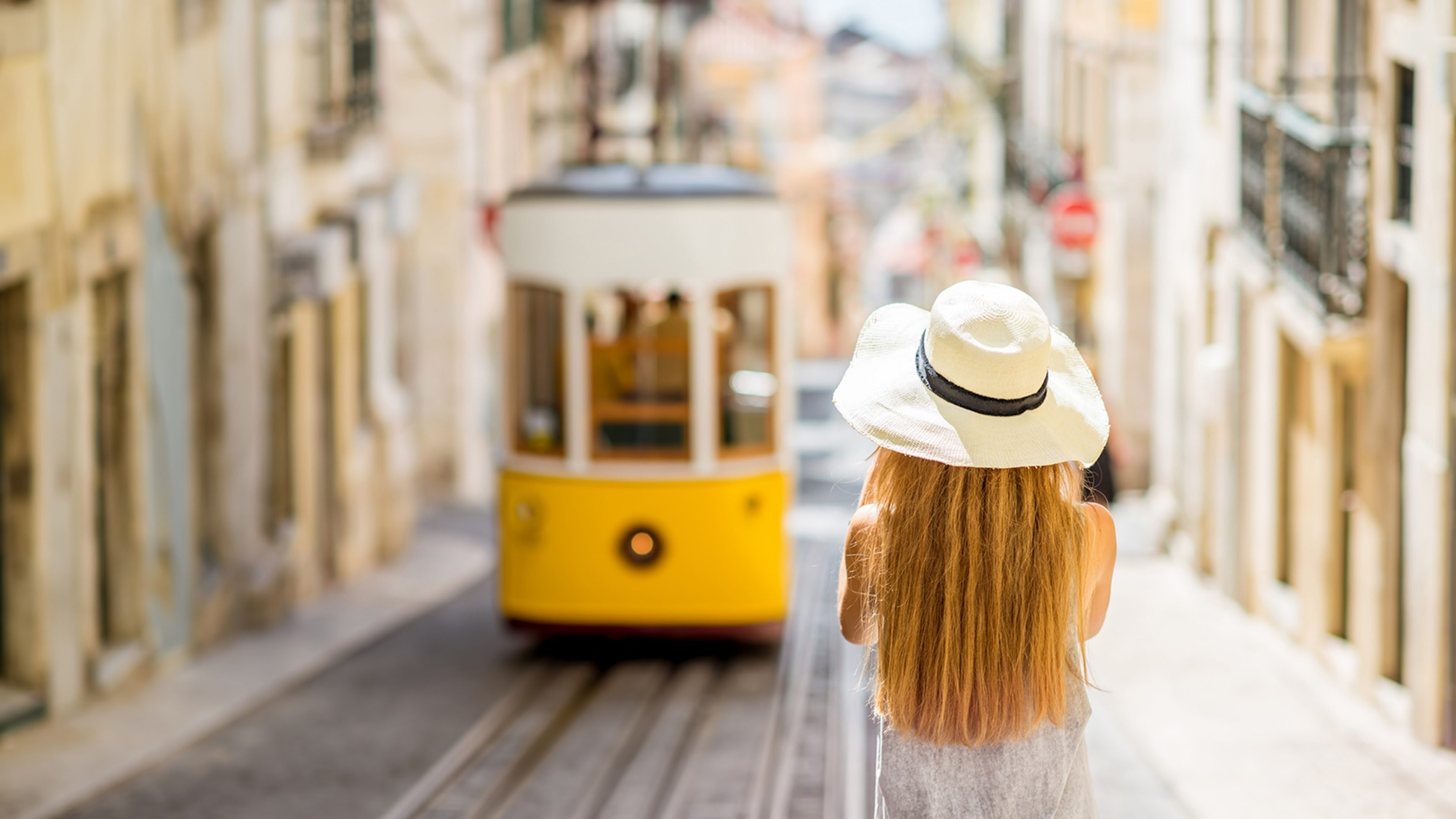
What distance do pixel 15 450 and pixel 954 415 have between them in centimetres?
749

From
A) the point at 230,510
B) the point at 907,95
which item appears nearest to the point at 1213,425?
the point at 230,510

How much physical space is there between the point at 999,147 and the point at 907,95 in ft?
99.8

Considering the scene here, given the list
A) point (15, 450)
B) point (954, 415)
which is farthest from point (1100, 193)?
point (954, 415)

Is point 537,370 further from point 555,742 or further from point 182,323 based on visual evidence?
point 555,742

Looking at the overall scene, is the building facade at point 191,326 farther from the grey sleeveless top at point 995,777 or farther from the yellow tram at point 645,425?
the grey sleeveless top at point 995,777

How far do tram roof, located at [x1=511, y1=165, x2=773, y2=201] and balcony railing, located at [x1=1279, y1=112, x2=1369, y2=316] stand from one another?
10.3 feet

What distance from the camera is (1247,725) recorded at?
363 inches

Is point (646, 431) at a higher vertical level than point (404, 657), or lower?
higher

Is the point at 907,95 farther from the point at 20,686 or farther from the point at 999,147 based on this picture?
the point at 20,686

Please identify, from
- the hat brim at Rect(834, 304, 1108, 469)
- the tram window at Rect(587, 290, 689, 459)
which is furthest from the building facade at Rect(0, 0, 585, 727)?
the hat brim at Rect(834, 304, 1108, 469)

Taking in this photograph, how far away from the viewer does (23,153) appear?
9141 millimetres

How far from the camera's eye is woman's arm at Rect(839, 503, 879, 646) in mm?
2896

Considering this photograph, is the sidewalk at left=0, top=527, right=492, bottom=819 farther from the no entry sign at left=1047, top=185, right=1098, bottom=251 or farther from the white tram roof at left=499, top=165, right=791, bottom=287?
the no entry sign at left=1047, top=185, right=1098, bottom=251

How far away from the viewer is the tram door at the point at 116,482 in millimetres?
10508
